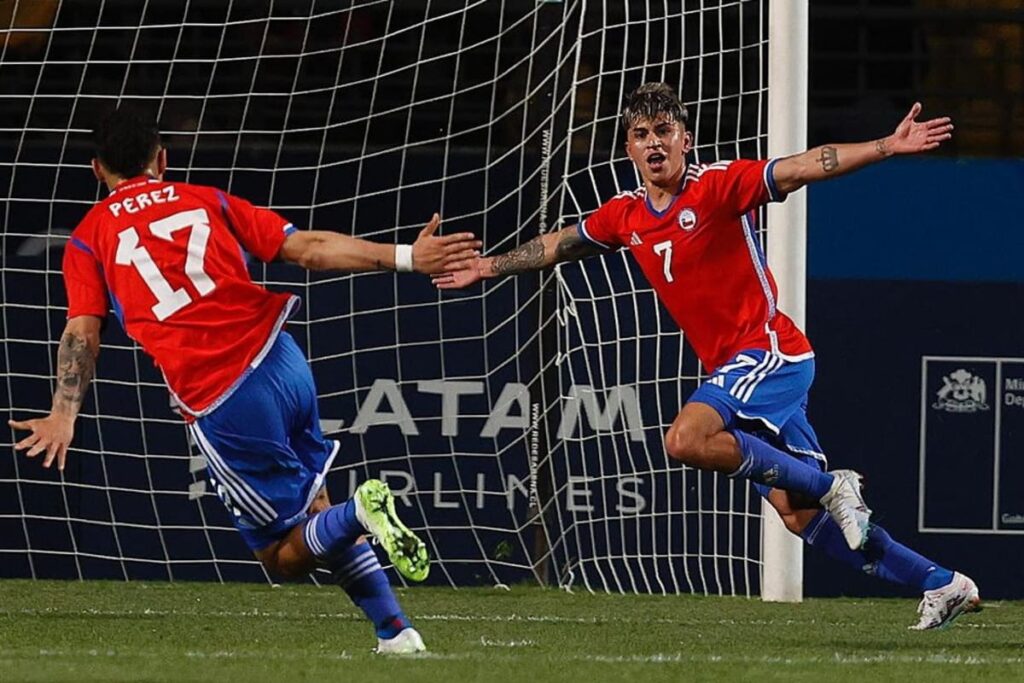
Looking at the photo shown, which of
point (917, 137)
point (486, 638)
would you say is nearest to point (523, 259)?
point (486, 638)

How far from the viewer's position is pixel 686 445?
23.7ft

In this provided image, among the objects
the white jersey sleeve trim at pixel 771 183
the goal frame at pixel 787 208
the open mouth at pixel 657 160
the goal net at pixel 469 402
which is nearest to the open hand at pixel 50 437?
the open mouth at pixel 657 160

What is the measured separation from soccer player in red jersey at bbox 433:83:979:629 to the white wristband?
119 centimetres

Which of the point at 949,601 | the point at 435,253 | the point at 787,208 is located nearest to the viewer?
the point at 435,253

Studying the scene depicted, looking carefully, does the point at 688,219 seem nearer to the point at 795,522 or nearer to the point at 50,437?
the point at 795,522

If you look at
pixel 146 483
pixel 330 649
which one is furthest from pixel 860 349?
pixel 330 649

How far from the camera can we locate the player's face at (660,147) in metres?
7.59

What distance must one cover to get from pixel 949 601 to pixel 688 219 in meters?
1.66

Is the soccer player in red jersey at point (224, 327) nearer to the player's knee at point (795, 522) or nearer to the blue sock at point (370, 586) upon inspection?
the blue sock at point (370, 586)

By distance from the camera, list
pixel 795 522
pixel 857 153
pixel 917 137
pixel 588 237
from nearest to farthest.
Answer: pixel 917 137 → pixel 857 153 → pixel 795 522 → pixel 588 237

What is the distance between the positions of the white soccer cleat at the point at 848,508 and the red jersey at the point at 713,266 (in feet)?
1.84

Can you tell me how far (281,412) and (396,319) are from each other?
12.6 feet

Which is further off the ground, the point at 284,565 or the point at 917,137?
the point at 917,137

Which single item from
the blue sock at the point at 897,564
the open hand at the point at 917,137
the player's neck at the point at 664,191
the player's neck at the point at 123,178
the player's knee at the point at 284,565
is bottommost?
the blue sock at the point at 897,564
